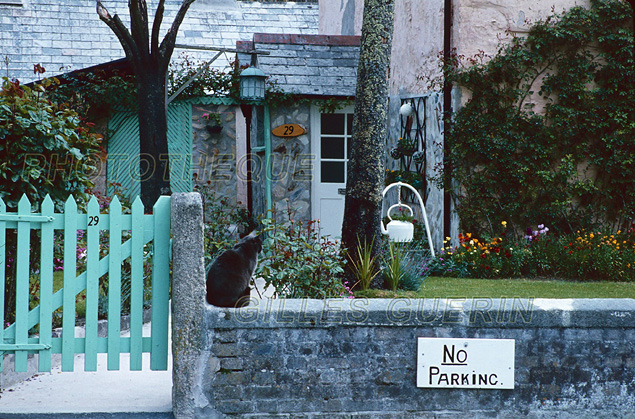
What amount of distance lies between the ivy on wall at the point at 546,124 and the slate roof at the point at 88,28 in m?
6.23

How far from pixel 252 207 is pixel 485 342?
7533 mm

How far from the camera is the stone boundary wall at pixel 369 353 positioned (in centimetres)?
377

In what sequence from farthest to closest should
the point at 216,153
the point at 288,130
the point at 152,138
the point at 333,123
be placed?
the point at 216,153 < the point at 333,123 < the point at 288,130 < the point at 152,138

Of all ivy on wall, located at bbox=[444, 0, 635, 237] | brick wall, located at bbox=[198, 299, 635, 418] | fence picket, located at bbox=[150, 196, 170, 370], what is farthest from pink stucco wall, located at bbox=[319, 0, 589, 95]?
fence picket, located at bbox=[150, 196, 170, 370]

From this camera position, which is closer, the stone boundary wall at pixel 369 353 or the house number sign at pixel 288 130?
the stone boundary wall at pixel 369 353

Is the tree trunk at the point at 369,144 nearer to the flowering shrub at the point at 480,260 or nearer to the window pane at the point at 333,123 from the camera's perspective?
the flowering shrub at the point at 480,260

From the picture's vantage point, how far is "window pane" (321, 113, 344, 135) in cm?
997

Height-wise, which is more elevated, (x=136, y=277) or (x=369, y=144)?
(x=369, y=144)

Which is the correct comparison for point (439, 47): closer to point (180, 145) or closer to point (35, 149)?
point (180, 145)

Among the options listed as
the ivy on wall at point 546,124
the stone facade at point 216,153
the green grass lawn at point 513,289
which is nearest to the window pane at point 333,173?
the ivy on wall at point 546,124

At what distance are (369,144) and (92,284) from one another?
316 cm

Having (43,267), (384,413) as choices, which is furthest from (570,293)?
(43,267)

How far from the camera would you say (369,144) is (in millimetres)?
6242

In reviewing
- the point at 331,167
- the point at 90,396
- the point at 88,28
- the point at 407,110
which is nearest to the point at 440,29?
the point at 407,110
